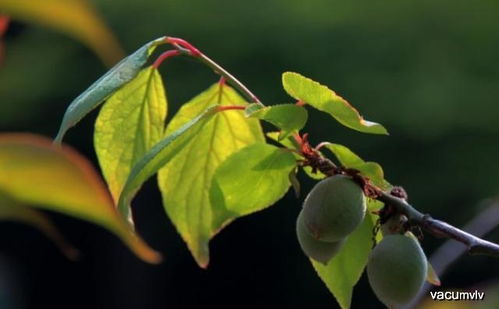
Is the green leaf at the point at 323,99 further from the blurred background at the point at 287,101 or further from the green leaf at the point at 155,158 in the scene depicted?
the blurred background at the point at 287,101

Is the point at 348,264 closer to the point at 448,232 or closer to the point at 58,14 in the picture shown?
the point at 448,232

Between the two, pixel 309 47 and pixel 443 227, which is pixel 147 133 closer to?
pixel 443 227

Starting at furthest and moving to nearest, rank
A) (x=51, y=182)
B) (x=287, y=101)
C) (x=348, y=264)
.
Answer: (x=287, y=101) → (x=348, y=264) → (x=51, y=182)

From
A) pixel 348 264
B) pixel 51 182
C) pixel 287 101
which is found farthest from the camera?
pixel 287 101

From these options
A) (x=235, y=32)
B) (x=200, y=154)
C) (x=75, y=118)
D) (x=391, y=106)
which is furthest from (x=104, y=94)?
(x=235, y=32)

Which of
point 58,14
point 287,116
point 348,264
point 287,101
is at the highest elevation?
point 58,14

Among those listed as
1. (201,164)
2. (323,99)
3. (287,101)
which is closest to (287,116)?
(323,99)

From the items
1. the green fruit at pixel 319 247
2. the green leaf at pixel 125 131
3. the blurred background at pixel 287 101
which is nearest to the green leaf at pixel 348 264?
the green fruit at pixel 319 247

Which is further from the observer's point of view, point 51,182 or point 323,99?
point 323,99
